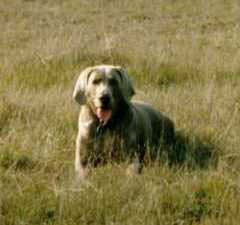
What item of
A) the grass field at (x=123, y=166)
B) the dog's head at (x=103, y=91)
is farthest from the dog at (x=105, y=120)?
the grass field at (x=123, y=166)

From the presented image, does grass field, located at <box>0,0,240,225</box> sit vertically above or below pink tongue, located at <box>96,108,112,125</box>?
below

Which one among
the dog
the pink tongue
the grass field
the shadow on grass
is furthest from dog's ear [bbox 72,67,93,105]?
the shadow on grass

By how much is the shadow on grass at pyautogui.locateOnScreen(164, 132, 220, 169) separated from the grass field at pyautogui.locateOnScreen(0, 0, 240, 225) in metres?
0.01

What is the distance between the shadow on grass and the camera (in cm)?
518

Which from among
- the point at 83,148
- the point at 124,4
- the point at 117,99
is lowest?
the point at 124,4

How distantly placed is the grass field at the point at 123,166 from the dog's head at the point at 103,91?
1.36ft

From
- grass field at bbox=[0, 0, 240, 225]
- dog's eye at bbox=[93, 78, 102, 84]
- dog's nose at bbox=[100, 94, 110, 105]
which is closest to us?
grass field at bbox=[0, 0, 240, 225]

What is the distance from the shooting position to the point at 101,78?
208 inches

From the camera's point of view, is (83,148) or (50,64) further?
(50,64)

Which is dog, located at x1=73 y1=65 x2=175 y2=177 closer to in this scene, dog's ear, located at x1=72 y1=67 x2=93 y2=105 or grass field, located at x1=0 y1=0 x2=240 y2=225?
Result: dog's ear, located at x1=72 y1=67 x2=93 y2=105

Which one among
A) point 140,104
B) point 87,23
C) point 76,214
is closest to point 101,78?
point 140,104

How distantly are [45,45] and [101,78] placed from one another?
4.35 m

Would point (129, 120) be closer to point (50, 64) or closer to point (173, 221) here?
point (173, 221)

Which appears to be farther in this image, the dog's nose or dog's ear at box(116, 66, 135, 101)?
dog's ear at box(116, 66, 135, 101)
